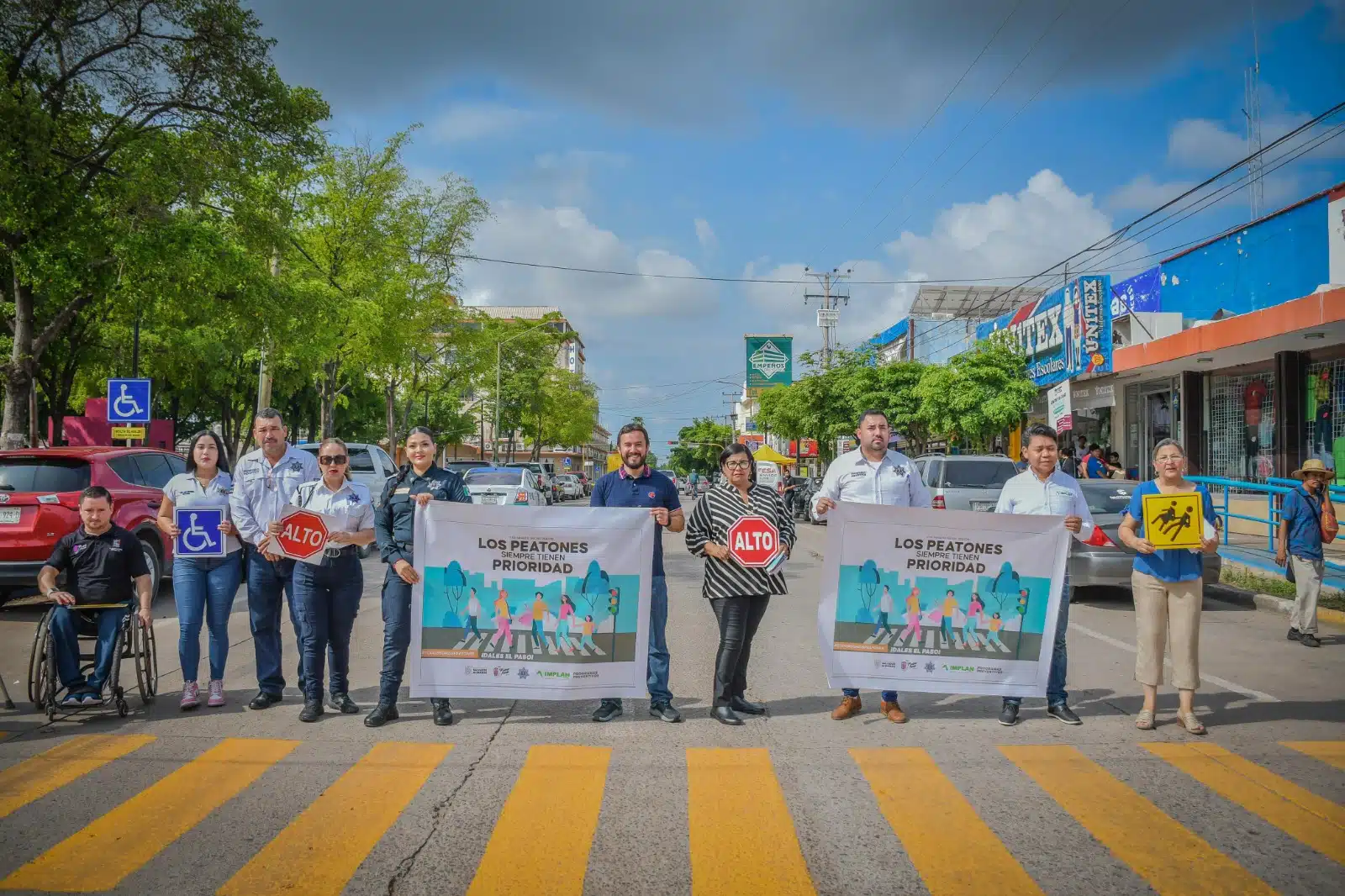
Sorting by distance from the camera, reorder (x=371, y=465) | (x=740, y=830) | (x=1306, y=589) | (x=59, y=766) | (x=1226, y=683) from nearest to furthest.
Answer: (x=740, y=830)
(x=59, y=766)
(x=1226, y=683)
(x=1306, y=589)
(x=371, y=465)

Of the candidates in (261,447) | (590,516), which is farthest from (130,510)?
(590,516)

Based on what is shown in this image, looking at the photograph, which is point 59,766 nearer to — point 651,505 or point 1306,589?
point 651,505

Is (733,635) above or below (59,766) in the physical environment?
above

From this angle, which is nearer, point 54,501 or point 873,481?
point 873,481

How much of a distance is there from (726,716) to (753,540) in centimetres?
114

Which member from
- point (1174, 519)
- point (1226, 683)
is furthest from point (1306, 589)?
point (1174, 519)

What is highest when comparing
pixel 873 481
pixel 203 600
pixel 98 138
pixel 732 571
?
pixel 98 138

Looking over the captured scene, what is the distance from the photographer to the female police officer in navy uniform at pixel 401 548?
6066 mm

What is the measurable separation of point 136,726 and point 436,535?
2238 millimetres

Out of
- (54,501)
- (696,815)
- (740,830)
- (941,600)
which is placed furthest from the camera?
(54,501)

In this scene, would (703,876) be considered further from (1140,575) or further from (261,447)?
(261,447)

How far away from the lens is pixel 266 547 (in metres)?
6.28

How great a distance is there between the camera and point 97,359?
28688mm

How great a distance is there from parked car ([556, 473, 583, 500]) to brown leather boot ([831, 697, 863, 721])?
44342mm
